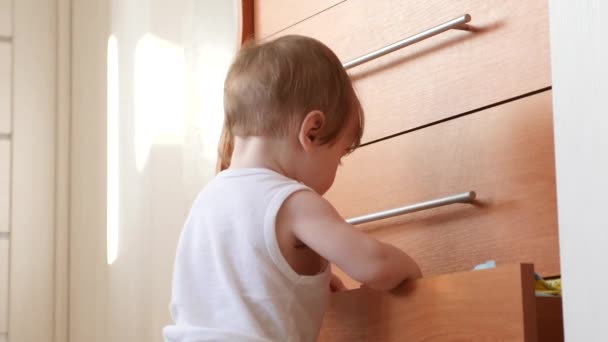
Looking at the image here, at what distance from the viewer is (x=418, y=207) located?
124 centimetres

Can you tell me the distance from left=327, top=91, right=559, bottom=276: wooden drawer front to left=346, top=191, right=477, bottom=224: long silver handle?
2cm

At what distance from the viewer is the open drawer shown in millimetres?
818

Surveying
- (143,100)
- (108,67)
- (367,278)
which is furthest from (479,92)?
(108,67)

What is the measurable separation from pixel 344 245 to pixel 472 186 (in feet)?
0.83

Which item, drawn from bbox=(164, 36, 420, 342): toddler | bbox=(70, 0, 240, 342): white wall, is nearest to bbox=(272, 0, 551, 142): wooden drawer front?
bbox=(164, 36, 420, 342): toddler

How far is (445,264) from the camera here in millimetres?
1228

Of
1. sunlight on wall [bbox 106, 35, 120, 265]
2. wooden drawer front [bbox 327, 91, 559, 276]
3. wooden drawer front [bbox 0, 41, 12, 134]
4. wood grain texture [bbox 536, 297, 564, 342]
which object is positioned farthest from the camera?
wooden drawer front [bbox 0, 41, 12, 134]

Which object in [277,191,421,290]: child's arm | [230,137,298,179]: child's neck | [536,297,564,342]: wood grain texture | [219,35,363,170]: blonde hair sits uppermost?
[219,35,363,170]: blonde hair

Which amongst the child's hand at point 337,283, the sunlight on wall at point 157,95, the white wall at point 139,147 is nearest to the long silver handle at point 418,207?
the child's hand at point 337,283

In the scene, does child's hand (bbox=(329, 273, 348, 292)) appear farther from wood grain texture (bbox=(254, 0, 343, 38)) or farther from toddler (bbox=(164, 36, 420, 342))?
wood grain texture (bbox=(254, 0, 343, 38))

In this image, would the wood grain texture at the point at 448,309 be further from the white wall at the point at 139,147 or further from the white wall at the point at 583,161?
the white wall at the point at 139,147

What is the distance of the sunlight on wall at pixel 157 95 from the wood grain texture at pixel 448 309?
1178 millimetres

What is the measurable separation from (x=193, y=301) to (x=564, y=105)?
0.50 m

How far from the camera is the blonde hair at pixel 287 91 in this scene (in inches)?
45.3
